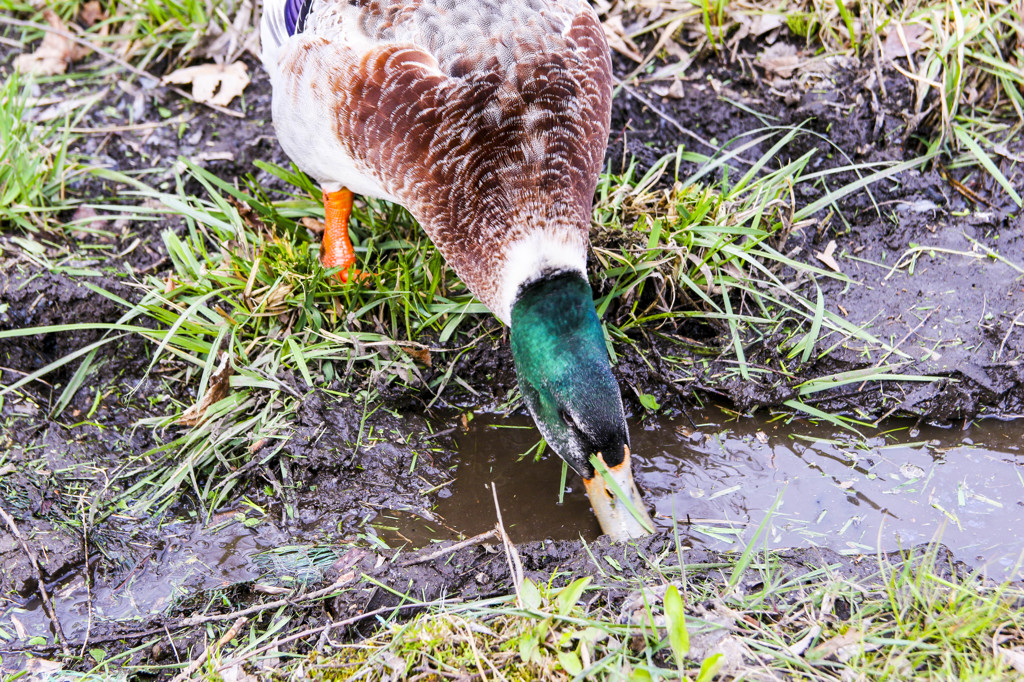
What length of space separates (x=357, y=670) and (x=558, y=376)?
1050mm

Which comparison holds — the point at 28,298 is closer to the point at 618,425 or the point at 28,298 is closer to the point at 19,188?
the point at 19,188

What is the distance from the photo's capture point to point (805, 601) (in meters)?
2.14

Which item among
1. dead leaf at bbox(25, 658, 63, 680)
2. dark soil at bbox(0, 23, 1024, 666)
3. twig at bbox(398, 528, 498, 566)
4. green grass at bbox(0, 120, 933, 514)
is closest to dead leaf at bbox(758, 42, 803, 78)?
dark soil at bbox(0, 23, 1024, 666)

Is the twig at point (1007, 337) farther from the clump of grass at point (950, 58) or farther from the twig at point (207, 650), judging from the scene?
the twig at point (207, 650)

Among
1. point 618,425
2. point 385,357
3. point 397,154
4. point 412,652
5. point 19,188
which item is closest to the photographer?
point 412,652

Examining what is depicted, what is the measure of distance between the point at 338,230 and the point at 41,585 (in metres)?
1.82

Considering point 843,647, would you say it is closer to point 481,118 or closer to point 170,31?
point 481,118

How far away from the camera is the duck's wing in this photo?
2688 mm

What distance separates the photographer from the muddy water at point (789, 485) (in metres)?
2.73

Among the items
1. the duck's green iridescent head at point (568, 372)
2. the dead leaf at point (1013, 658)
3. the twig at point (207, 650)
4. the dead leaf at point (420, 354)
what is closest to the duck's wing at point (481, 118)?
the duck's green iridescent head at point (568, 372)

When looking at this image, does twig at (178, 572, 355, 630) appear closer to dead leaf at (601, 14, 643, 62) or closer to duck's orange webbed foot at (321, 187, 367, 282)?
duck's orange webbed foot at (321, 187, 367, 282)

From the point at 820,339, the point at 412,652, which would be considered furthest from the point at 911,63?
the point at 412,652

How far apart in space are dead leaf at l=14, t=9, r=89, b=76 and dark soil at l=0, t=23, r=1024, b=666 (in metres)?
0.79

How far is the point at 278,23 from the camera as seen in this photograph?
3.33 m
